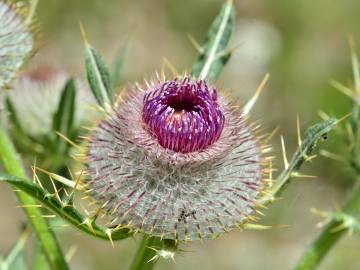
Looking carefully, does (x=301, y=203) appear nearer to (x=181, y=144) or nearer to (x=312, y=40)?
(x=312, y=40)

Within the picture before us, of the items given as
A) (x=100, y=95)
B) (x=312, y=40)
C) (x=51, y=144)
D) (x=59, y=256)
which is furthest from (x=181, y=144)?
(x=312, y=40)

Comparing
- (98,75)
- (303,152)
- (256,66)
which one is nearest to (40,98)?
(98,75)

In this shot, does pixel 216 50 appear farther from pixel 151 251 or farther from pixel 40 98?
pixel 40 98

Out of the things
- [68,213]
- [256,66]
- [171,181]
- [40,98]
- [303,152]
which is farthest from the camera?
[256,66]

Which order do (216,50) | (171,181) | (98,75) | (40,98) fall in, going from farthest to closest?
1. (40,98)
2. (216,50)
3. (98,75)
4. (171,181)

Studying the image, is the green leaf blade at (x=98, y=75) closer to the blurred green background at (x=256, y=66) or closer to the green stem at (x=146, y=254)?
the green stem at (x=146, y=254)

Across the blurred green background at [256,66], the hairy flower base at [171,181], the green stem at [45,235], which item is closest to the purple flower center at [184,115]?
the hairy flower base at [171,181]

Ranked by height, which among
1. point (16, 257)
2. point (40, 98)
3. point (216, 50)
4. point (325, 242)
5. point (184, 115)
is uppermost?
point (216, 50)

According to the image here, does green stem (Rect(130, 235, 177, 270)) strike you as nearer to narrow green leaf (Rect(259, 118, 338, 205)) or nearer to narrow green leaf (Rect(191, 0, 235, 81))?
narrow green leaf (Rect(259, 118, 338, 205))
